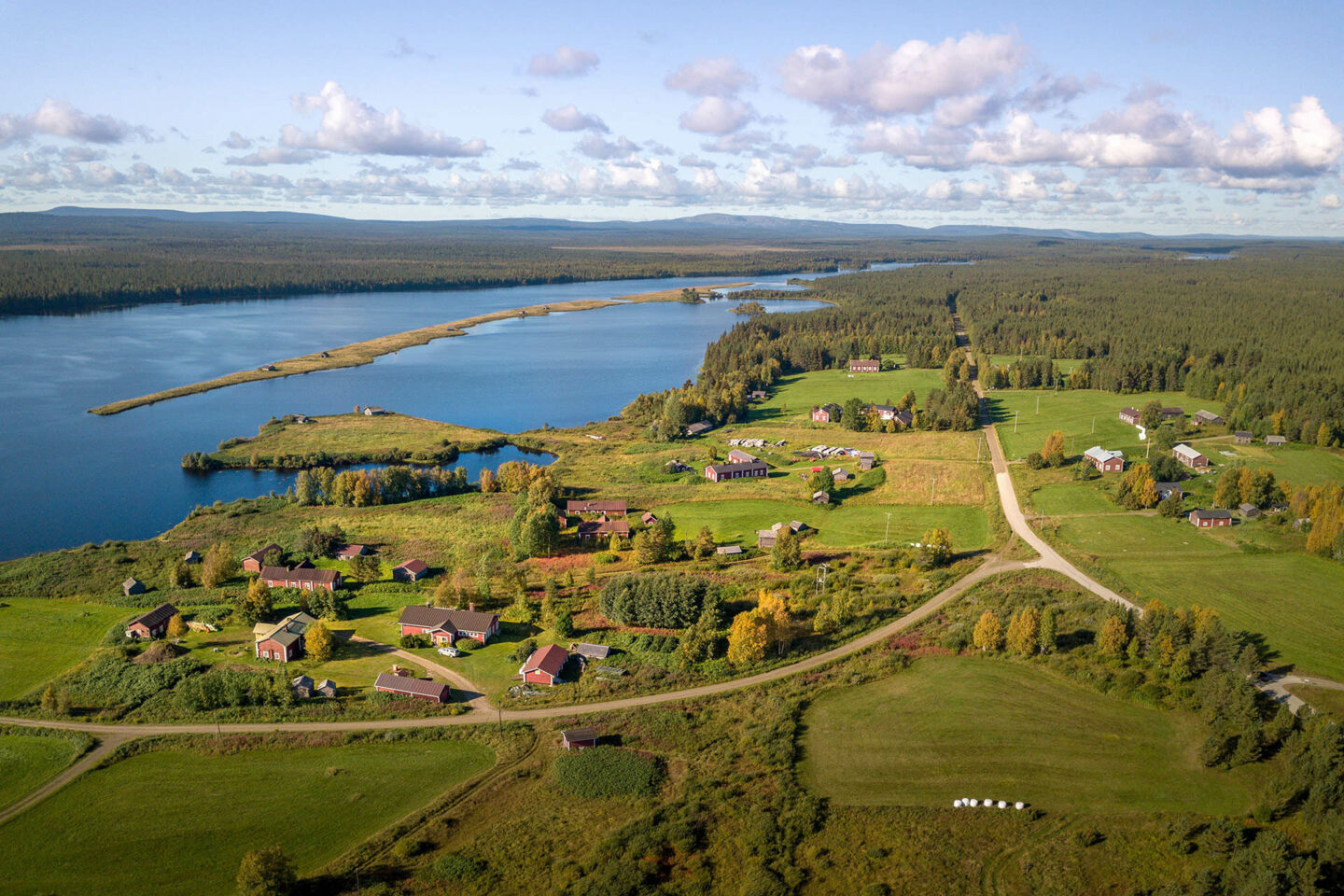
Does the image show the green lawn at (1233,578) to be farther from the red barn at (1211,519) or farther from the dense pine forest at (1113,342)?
the dense pine forest at (1113,342)

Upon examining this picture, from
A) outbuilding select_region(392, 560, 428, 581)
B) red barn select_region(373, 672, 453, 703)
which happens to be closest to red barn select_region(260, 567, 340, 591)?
outbuilding select_region(392, 560, 428, 581)

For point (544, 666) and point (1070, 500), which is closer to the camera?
point (544, 666)

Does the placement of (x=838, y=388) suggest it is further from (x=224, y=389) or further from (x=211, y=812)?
(x=211, y=812)

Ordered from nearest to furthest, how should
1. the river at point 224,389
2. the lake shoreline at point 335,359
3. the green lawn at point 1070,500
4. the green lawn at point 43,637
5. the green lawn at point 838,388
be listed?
the green lawn at point 43,637
the green lawn at point 1070,500
the river at point 224,389
the green lawn at point 838,388
the lake shoreline at point 335,359

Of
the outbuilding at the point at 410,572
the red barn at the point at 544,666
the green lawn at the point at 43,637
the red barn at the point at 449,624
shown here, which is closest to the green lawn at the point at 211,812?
the red barn at the point at 544,666

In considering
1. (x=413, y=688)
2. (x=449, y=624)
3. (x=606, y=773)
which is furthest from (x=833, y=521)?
(x=413, y=688)

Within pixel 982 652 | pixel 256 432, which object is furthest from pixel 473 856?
pixel 256 432

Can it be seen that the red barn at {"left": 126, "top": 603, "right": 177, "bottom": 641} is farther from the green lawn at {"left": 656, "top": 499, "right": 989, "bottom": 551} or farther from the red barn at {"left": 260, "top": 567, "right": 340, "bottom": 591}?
the green lawn at {"left": 656, "top": 499, "right": 989, "bottom": 551}
